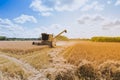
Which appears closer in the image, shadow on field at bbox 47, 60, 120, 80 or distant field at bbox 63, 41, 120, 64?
shadow on field at bbox 47, 60, 120, 80

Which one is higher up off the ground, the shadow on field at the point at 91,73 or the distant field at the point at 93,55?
the distant field at the point at 93,55

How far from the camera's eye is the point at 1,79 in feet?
43.1

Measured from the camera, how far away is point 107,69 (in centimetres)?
1323

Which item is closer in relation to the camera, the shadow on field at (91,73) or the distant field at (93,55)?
the shadow on field at (91,73)

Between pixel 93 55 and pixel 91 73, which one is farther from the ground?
pixel 93 55

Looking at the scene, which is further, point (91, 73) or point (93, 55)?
point (93, 55)

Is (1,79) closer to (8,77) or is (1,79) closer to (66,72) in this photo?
(8,77)

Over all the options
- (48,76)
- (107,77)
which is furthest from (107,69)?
(48,76)

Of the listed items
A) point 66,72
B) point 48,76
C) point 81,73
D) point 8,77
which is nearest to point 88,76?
point 81,73

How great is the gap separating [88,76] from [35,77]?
3.22 metres

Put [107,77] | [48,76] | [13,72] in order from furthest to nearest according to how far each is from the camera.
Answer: [13,72] < [48,76] < [107,77]

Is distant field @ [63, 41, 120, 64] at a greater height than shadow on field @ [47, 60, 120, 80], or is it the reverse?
distant field @ [63, 41, 120, 64]

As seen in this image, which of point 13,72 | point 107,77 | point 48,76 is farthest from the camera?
point 13,72

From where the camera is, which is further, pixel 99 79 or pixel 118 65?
pixel 118 65
